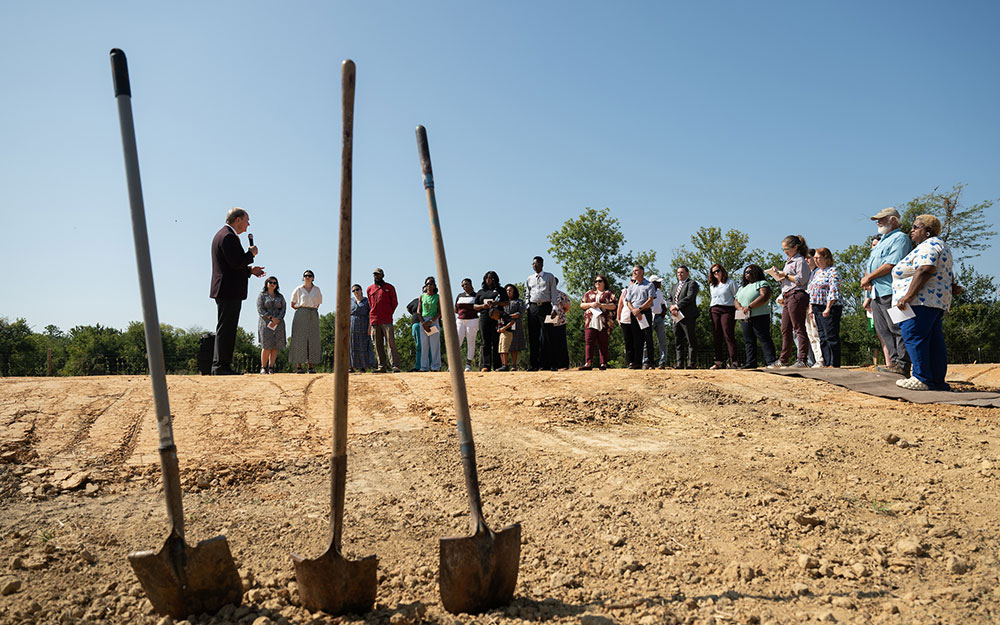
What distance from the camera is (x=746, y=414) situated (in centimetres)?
571

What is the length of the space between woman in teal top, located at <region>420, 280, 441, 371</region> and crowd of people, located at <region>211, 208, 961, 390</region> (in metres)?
0.02

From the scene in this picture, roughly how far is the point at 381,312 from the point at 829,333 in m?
7.05

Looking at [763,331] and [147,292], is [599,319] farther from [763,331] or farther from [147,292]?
[147,292]

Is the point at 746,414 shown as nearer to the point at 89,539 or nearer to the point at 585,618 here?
the point at 585,618

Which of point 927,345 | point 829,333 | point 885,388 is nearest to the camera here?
point 927,345

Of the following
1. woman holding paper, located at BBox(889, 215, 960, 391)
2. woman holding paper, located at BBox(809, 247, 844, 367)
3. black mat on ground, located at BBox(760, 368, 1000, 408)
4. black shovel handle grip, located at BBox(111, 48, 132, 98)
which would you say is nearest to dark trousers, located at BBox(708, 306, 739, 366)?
woman holding paper, located at BBox(809, 247, 844, 367)

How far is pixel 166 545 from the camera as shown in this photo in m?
Answer: 2.43

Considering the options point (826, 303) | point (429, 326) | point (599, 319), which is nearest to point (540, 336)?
point (599, 319)

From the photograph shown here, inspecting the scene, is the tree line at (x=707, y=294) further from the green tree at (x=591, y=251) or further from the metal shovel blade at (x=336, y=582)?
the metal shovel blade at (x=336, y=582)

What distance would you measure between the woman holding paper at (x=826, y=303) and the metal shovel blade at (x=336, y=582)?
8.05 meters

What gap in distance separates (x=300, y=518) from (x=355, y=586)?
1.29m

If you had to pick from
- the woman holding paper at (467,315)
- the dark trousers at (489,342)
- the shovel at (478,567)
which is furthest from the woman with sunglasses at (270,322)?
the shovel at (478,567)

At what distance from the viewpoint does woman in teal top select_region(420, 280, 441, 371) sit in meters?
10.7

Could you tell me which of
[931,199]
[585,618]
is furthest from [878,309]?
[931,199]
